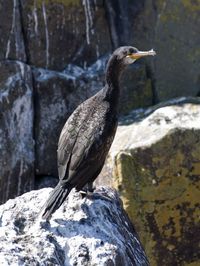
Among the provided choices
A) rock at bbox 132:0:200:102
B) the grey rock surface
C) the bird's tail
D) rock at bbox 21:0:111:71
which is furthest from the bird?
rock at bbox 132:0:200:102

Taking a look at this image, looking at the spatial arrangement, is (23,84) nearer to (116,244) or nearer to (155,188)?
(155,188)

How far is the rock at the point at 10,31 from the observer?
862 cm

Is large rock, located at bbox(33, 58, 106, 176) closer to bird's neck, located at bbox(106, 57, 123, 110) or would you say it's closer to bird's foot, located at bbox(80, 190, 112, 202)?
bird's neck, located at bbox(106, 57, 123, 110)

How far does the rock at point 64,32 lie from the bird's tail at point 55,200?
4.43m

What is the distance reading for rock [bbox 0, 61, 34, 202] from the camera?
852cm

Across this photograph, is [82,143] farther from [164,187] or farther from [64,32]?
[64,32]

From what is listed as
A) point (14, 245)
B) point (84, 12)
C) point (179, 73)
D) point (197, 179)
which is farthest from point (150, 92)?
point (14, 245)

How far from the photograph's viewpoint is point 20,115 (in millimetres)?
8664

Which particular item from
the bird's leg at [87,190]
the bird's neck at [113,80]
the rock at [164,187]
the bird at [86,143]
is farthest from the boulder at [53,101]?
the bird's leg at [87,190]

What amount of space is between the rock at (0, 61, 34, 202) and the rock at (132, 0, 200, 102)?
144 centimetres

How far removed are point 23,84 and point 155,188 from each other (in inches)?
76.5

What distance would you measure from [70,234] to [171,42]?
5.43 m

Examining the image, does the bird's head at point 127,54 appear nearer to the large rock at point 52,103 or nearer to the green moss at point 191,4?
the large rock at point 52,103

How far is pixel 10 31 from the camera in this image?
868cm
